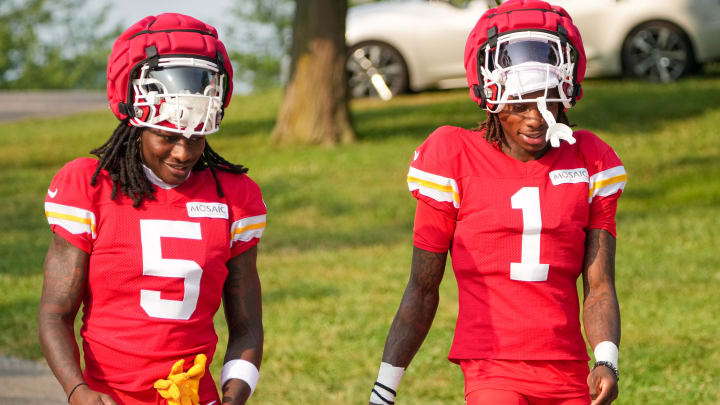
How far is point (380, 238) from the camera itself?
10938 mm

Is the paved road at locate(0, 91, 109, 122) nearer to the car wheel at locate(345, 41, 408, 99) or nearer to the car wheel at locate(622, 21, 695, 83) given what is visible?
the car wheel at locate(345, 41, 408, 99)

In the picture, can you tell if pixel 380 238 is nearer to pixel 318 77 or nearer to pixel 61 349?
pixel 318 77

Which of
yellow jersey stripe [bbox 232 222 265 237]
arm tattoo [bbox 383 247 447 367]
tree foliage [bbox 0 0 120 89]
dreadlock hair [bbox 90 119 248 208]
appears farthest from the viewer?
tree foliage [bbox 0 0 120 89]

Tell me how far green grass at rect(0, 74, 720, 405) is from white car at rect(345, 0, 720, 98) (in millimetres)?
389

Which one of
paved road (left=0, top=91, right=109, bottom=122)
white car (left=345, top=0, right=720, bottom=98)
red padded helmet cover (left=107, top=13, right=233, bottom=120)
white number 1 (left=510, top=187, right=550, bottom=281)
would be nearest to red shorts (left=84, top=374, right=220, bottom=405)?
red padded helmet cover (left=107, top=13, right=233, bottom=120)

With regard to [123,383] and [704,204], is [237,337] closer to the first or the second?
[123,383]

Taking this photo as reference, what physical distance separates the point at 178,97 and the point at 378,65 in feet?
44.4

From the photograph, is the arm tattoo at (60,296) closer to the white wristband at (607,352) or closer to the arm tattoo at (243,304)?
the arm tattoo at (243,304)

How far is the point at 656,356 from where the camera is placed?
6980 mm

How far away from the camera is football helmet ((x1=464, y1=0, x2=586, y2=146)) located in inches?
146

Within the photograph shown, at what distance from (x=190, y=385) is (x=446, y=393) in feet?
10.3

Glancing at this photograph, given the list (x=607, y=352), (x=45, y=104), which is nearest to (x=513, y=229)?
(x=607, y=352)

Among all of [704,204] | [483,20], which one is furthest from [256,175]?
[483,20]

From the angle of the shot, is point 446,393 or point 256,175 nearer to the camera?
point 446,393
